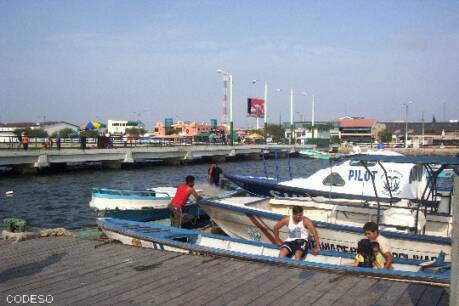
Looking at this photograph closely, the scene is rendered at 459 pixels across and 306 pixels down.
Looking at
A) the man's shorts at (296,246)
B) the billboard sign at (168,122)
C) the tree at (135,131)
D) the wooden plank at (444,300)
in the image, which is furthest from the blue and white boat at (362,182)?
the tree at (135,131)

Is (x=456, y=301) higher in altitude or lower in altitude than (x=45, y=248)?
higher

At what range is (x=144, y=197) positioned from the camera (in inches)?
657

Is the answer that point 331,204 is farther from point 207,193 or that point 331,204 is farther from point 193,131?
point 193,131

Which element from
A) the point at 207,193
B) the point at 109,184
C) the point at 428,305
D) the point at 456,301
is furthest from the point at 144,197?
the point at 109,184

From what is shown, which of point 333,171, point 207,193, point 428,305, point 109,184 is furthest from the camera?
point 109,184

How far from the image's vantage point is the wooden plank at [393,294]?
620 cm

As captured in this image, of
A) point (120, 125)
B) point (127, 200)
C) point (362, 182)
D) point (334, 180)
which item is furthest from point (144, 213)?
point (120, 125)

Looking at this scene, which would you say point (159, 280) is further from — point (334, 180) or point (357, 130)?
point (357, 130)

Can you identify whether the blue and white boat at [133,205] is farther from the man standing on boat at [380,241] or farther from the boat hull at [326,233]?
the man standing on boat at [380,241]

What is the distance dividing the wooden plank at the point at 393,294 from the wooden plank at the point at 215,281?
2102 millimetres

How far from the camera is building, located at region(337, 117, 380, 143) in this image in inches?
5157

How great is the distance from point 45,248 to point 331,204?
7516 mm

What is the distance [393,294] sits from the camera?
6.50m

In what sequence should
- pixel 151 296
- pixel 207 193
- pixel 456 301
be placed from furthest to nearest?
pixel 207 193 < pixel 151 296 < pixel 456 301
